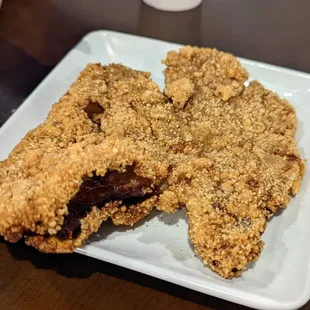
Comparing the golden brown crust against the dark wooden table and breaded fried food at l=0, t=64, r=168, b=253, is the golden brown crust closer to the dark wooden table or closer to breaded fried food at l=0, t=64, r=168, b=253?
breaded fried food at l=0, t=64, r=168, b=253

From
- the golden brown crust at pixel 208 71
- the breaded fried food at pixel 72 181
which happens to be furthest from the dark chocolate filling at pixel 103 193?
the golden brown crust at pixel 208 71

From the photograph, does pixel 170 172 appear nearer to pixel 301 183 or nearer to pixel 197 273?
pixel 197 273

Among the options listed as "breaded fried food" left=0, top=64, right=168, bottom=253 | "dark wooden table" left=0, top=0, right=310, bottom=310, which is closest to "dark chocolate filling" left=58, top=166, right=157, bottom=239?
"breaded fried food" left=0, top=64, right=168, bottom=253

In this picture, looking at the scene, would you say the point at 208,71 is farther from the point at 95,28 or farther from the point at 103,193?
the point at 95,28

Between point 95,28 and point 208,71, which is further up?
point 208,71

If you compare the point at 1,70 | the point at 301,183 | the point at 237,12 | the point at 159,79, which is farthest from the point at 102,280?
the point at 237,12

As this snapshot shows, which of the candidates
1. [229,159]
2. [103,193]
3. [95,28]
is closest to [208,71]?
[229,159]

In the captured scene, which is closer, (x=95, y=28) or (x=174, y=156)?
(x=174, y=156)
